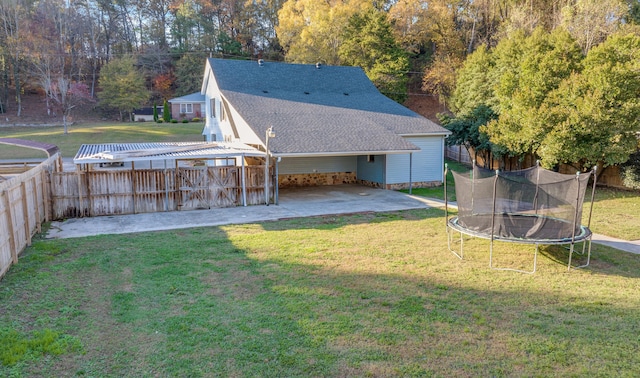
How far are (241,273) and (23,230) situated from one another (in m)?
5.13

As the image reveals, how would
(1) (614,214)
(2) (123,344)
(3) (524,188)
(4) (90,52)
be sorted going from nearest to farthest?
(2) (123,344) < (3) (524,188) < (1) (614,214) < (4) (90,52)

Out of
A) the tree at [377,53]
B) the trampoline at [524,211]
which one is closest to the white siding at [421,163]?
the trampoline at [524,211]

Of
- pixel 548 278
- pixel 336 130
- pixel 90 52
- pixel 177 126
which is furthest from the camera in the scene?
pixel 90 52

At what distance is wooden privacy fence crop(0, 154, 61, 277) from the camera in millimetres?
7469

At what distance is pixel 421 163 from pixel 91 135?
1088 inches

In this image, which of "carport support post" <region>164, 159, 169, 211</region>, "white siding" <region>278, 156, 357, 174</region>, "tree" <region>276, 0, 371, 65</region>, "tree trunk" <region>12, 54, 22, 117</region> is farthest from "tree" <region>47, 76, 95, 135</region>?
"carport support post" <region>164, 159, 169, 211</region>

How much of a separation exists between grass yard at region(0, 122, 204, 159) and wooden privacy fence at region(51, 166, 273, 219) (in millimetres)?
17614

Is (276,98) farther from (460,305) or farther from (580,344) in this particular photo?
(580,344)

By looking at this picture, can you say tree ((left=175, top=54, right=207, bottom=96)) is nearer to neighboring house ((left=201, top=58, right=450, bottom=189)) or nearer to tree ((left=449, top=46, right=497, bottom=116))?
neighboring house ((left=201, top=58, right=450, bottom=189))

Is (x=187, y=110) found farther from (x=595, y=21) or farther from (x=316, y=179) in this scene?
(x=595, y=21)

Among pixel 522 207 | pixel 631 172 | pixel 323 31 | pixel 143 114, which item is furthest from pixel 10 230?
pixel 143 114

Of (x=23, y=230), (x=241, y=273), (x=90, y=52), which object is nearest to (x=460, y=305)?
(x=241, y=273)

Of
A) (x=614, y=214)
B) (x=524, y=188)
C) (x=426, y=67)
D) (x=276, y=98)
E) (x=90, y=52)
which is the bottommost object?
(x=614, y=214)

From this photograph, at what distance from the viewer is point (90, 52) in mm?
50469
